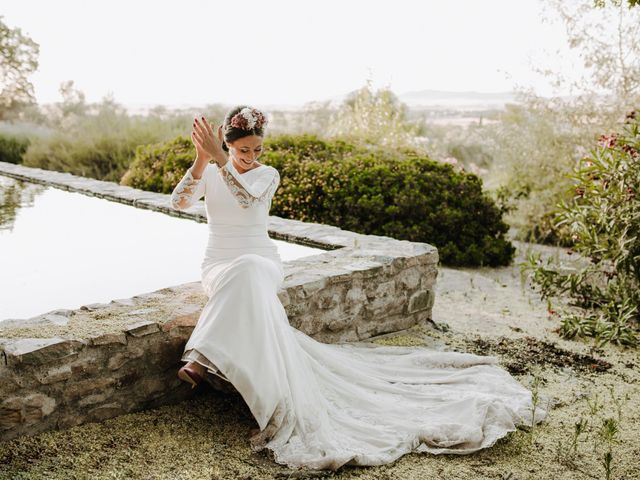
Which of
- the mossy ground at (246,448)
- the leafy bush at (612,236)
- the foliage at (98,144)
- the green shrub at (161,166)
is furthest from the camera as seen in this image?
the foliage at (98,144)

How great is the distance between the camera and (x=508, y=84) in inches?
336

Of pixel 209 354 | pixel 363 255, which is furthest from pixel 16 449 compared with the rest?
pixel 363 255

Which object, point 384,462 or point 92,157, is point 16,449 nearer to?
point 384,462

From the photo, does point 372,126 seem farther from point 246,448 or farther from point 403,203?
point 246,448

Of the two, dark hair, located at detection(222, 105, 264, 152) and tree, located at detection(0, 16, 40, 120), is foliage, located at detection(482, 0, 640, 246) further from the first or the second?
tree, located at detection(0, 16, 40, 120)

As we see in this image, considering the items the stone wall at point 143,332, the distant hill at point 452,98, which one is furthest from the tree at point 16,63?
the distant hill at point 452,98

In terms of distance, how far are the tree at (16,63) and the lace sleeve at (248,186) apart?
11.6 m

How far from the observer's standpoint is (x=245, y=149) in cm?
322

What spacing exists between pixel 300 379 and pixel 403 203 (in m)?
3.90

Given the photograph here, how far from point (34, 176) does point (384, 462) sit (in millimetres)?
6993

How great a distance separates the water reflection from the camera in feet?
12.1

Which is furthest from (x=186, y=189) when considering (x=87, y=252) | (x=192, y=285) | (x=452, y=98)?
(x=452, y=98)

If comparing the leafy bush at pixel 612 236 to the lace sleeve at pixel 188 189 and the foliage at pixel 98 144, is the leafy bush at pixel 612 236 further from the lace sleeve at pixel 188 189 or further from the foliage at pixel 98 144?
the foliage at pixel 98 144

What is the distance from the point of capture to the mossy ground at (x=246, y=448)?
8.16ft
